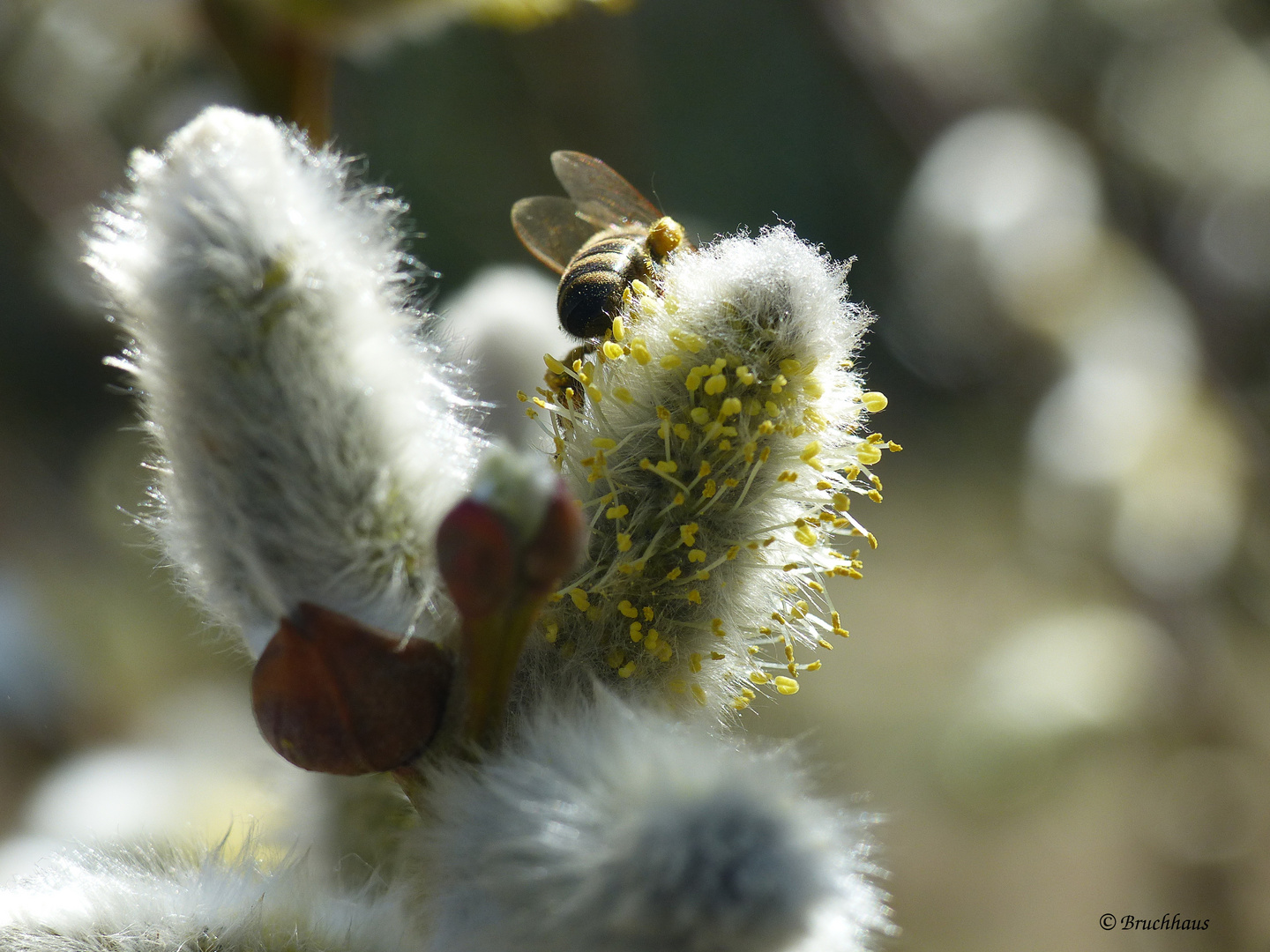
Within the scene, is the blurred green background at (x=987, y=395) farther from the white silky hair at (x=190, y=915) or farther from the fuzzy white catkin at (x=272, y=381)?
the fuzzy white catkin at (x=272, y=381)

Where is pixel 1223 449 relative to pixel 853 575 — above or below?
above

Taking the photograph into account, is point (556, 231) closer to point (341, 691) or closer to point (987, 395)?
point (341, 691)

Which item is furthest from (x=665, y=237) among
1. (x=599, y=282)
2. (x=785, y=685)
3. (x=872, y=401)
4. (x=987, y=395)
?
(x=987, y=395)

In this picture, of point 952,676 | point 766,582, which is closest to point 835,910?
point 766,582

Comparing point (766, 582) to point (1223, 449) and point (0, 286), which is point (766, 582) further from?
point (0, 286)

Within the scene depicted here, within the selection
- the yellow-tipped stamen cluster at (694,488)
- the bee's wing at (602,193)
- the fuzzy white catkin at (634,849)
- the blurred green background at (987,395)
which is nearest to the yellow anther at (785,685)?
the yellow-tipped stamen cluster at (694,488)

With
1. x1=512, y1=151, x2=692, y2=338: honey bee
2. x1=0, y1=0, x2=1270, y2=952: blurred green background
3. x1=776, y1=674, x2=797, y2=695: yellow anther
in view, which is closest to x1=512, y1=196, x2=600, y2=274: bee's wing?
x1=512, y1=151, x2=692, y2=338: honey bee
